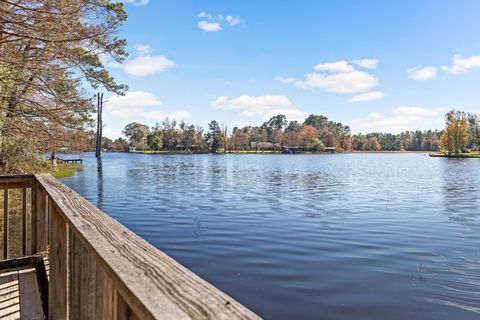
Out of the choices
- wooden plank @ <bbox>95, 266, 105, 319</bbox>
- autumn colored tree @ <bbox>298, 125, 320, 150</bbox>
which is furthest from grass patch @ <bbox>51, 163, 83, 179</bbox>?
autumn colored tree @ <bbox>298, 125, 320, 150</bbox>

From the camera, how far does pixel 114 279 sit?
124 cm

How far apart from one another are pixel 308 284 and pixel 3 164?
15579 millimetres

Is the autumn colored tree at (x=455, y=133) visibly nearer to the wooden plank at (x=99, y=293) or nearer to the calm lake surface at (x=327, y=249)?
the calm lake surface at (x=327, y=249)

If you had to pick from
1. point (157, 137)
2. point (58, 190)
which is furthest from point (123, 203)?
point (157, 137)

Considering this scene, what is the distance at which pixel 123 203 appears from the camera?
52.4ft

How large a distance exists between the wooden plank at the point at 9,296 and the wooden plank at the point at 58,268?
22.4 inches

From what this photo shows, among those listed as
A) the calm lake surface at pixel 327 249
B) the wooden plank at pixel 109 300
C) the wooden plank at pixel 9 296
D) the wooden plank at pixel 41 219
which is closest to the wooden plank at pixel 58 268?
the wooden plank at pixel 9 296

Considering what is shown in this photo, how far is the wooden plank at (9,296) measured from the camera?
321 centimetres

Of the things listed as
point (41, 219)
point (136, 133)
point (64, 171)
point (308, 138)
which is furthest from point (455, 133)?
point (136, 133)

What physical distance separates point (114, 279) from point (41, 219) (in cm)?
349

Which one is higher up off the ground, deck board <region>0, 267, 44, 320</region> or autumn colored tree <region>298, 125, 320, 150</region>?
autumn colored tree <region>298, 125, 320, 150</region>

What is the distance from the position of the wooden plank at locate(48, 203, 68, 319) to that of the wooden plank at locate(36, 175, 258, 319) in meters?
0.99

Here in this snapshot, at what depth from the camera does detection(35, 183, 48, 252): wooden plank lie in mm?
4176

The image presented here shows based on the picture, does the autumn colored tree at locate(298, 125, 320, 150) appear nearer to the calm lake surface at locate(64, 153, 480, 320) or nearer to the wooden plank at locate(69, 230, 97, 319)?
the calm lake surface at locate(64, 153, 480, 320)
